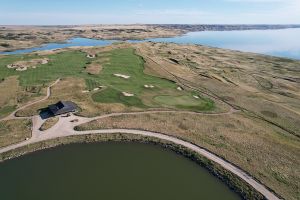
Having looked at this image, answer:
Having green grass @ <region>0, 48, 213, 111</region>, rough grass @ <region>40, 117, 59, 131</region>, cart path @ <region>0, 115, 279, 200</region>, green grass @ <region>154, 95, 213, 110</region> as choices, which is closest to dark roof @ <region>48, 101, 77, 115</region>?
cart path @ <region>0, 115, 279, 200</region>

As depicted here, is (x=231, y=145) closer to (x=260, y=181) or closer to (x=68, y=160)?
(x=260, y=181)

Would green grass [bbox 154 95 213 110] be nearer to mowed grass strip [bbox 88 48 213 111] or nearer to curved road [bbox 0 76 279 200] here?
mowed grass strip [bbox 88 48 213 111]

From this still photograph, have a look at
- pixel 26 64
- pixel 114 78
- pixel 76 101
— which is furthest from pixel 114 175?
pixel 26 64

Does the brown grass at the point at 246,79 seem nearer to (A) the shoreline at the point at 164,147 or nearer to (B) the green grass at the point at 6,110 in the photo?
(A) the shoreline at the point at 164,147

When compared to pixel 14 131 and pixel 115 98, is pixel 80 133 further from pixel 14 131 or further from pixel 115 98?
pixel 115 98

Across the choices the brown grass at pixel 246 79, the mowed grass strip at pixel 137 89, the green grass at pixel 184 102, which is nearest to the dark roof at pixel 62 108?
the mowed grass strip at pixel 137 89

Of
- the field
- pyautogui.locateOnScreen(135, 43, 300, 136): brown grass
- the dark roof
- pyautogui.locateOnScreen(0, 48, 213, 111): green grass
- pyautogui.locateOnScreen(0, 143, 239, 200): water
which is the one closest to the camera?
pyautogui.locateOnScreen(0, 143, 239, 200): water

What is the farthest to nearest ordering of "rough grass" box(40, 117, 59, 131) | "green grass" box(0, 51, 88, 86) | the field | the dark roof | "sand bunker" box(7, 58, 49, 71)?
"sand bunker" box(7, 58, 49, 71) → "green grass" box(0, 51, 88, 86) → the field → the dark roof → "rough grass" box(40, 117, 59, 131)
